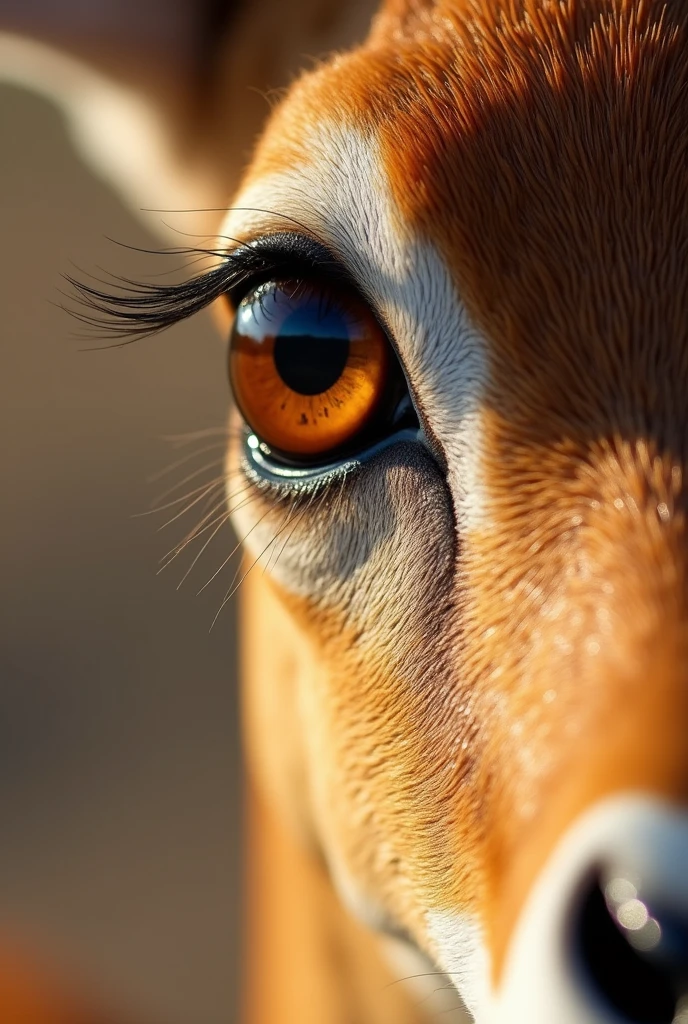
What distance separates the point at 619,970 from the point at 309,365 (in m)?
0.72

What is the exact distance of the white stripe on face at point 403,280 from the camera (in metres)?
1.22

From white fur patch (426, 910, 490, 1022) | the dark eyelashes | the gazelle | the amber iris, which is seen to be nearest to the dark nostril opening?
the gazelle

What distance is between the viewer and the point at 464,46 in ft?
4.05

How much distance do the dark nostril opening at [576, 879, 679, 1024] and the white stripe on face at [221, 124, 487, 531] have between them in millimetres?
427

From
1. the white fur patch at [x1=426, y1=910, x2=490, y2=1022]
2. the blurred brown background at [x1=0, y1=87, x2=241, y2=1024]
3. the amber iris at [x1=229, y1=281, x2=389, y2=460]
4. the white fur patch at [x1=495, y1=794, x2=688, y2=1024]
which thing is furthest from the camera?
the blurred brown background at [x1=0, y1=87, x2=241, y2=1024]

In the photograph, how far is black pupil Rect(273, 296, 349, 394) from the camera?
52.3 inches

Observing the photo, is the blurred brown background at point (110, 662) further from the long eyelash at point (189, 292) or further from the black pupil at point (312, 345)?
the black pupil at point (312, 345)

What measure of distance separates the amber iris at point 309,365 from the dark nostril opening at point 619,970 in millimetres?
612

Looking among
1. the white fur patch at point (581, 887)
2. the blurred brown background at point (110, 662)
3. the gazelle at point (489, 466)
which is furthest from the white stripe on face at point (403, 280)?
the blurred brown background at point (110, 662)

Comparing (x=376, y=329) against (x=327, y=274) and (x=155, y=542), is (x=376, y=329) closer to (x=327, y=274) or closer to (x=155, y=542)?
(x=327, y=274)

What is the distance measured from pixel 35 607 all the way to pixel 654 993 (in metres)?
4.61

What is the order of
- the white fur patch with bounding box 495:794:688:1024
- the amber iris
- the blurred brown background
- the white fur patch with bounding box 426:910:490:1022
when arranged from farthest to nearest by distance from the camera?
the blurred brown background < the amber iris < the white fur patch with bounding box 426:910:490:1022 < the white fur patch with bounding box 495:794:688:1024

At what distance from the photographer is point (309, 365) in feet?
4.43

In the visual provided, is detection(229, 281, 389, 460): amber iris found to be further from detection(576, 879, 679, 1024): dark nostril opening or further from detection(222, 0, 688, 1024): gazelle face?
detection(576, 879, 679, 1024): dark nostril opening
